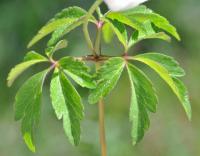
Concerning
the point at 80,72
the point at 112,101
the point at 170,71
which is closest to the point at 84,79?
the point at 80,72

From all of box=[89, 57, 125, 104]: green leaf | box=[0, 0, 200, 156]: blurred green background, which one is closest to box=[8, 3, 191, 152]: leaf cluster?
box=[89, 57, 125, 104]: green leaf

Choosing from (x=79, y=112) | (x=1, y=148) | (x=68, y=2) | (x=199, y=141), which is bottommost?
(x=199, y=141)

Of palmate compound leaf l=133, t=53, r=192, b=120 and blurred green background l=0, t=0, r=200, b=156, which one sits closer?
palmate compound leaf l=133, t=53, r=192, b=120

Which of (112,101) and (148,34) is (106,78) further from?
(112,101)

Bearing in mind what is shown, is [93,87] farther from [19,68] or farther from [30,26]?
[30,26]

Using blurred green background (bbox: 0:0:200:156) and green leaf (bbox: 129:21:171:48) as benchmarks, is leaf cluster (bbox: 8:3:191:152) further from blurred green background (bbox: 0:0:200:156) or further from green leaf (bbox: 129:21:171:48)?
blurred green background (bbox: 0:0:200:156)

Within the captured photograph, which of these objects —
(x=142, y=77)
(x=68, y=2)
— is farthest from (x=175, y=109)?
(x=142, y=77)
